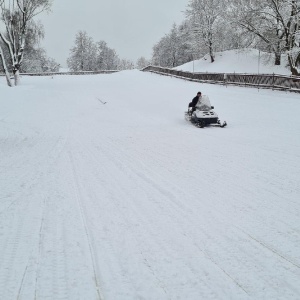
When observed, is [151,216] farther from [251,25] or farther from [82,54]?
[82,54]

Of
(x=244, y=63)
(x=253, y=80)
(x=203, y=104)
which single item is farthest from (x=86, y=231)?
(x=244, y=63)

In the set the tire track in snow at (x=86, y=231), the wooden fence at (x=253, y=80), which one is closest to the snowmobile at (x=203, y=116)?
the tire track in snow at (x=86, y=231)

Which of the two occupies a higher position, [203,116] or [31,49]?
[31,49]

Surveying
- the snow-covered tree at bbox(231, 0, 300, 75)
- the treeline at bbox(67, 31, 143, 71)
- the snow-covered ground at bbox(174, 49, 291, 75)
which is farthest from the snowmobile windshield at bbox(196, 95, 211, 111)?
the treeline at bbox(67, 31, 143, 71)

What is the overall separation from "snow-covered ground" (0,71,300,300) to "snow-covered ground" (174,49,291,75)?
26.2m

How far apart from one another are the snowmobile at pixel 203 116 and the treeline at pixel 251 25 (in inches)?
672

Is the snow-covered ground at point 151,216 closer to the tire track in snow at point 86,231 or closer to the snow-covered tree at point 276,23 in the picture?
the tire track in snow at point 86,231

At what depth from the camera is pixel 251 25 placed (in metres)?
30.9

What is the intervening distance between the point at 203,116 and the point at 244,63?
2909 cm

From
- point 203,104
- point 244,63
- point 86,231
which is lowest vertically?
point 86,231

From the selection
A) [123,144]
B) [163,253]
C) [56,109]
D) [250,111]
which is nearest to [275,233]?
[163,253]

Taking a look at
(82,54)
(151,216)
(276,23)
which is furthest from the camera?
(82,54)

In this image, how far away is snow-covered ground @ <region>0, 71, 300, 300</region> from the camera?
126 inches

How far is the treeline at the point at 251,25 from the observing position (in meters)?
27.0
